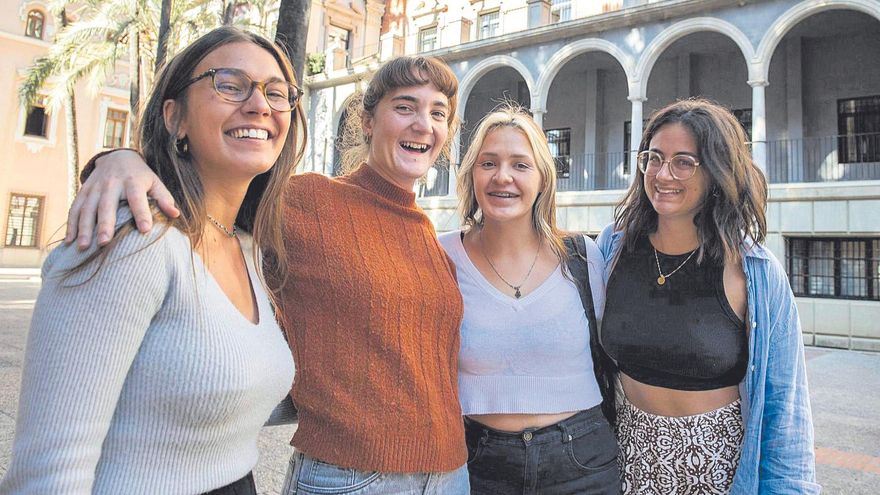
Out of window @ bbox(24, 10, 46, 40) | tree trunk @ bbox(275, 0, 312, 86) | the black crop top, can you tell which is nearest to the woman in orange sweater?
the black crop top

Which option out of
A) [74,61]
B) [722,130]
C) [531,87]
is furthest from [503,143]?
[74,61]

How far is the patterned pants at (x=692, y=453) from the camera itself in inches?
82.2

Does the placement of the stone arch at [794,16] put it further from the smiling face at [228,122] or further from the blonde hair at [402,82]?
the smiling face at [228,122]

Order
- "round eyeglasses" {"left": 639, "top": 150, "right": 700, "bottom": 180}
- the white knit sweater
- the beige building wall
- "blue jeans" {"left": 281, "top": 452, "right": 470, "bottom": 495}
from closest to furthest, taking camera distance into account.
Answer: the white knit sweater < "blue jeans" {"left": 281, "top": 452, "right": 470, "bottom": 495} < "round eyeglasses" {"left": 639, "top": 150, "right": 700, "bottom": 180} < the beige building wall

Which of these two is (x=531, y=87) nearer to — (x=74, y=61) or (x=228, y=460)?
(x=74, y=61)

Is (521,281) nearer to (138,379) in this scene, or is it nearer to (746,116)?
(138,379)

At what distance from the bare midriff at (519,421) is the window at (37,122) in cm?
3023

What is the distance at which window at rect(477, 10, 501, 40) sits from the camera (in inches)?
827

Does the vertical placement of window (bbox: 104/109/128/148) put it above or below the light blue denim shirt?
above

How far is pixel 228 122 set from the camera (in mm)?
1478

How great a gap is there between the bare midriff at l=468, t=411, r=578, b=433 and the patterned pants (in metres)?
0.38

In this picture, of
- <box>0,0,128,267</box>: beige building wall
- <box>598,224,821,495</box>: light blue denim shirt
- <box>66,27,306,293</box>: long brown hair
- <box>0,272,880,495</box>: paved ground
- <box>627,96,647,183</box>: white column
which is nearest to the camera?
<box>66,27,306,293</box>: long brown hair

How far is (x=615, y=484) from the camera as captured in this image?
6.99 feet

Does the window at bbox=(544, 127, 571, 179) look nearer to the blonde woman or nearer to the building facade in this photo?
the building facade
